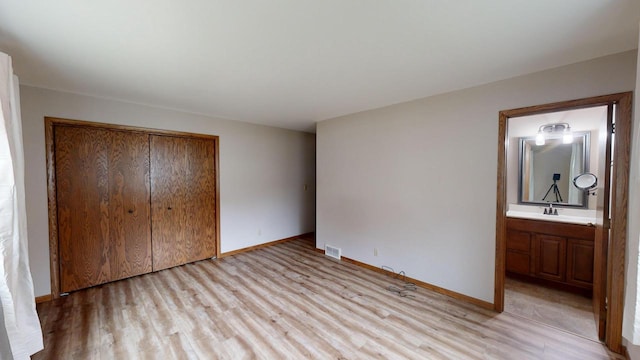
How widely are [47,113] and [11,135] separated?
1.51 metres

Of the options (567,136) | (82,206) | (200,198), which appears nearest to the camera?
(82,206)

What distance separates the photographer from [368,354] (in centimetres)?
187

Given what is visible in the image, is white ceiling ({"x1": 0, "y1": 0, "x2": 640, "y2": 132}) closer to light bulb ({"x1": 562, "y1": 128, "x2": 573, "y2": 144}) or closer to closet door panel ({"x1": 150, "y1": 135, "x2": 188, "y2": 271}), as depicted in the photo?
closet door panel ({"x1": 150, "y1": 135, "x2": 188, "y2": 271})

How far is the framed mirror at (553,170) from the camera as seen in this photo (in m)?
3.12

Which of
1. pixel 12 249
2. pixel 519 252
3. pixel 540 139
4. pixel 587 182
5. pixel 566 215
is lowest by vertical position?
pixel 519 252

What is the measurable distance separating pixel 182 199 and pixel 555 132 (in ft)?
17.1

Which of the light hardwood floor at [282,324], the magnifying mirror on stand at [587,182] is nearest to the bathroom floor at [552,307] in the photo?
the light hardwood floor at [282,324]

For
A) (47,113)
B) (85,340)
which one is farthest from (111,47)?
(85,340)

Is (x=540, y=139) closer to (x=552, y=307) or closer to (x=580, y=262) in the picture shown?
(x=580, y=262)

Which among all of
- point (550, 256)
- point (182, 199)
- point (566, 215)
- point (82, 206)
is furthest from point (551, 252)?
point (82, 206)

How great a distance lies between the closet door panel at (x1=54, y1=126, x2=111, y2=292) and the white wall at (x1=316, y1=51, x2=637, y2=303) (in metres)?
3.12

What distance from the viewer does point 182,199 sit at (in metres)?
3.64

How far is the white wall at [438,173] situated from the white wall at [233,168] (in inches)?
55.0

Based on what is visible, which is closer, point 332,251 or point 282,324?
point 282,324
